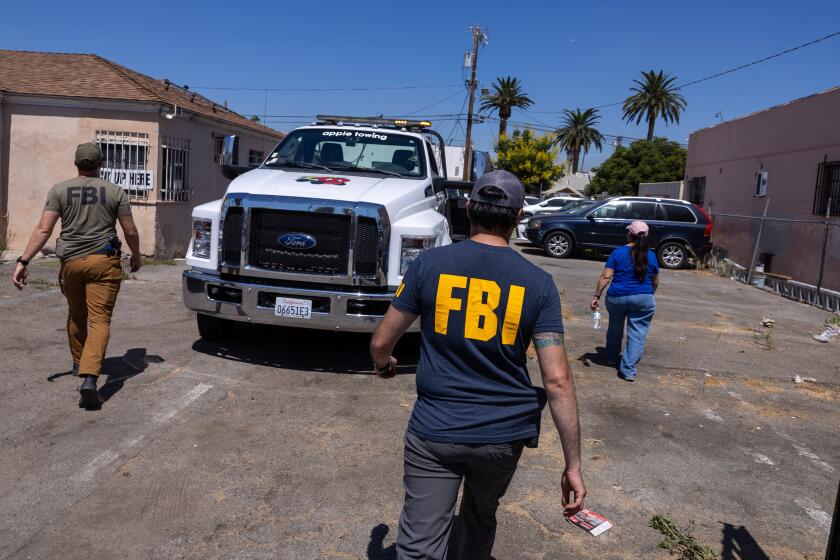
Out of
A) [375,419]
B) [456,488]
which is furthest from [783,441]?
[456,488]

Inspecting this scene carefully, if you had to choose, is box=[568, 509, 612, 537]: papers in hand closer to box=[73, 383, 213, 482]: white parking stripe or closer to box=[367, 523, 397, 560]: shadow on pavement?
box=[367, 523, 397, 560]: shadow on pavement

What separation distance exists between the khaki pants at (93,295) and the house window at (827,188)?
49.4 feet

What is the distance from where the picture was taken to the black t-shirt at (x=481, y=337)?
2.58 meters

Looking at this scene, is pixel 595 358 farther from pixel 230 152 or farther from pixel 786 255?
pixel 786 255

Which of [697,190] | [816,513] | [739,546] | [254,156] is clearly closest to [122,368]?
[739,546]

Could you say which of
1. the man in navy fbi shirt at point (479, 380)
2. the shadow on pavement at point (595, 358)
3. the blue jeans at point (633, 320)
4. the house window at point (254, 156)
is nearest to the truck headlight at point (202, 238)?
the blue jeans at point (633, 320)

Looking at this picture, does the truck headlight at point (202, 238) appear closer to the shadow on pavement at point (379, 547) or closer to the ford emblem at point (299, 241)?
the ford emblem at point (299, 241)

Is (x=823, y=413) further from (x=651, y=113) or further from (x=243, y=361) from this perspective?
(x=651, y=113)

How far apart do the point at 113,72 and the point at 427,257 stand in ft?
46.9

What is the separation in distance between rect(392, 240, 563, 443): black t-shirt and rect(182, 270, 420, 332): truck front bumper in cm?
357

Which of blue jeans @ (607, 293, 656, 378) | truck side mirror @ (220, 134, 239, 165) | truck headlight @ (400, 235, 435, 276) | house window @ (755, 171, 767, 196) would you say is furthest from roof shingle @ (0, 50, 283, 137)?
house window @ (755, 171, 767, 196)

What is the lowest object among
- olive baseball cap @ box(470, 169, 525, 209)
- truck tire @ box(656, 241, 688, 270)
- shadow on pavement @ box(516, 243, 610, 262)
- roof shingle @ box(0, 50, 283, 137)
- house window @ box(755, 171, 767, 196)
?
shadow on pavement @ box(516, 243, 610, 262)

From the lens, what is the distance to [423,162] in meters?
8.05

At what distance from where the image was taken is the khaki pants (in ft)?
17.4
